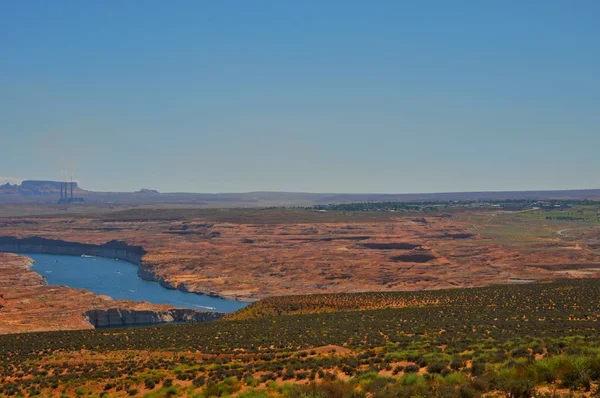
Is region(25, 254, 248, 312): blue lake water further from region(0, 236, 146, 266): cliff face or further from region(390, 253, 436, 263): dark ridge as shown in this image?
region(390, 253, 436, 263): dark ridge

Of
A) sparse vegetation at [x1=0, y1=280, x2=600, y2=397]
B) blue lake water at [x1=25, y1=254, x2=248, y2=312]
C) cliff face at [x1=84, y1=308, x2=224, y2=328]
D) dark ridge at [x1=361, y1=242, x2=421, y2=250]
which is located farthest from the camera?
dark ridge at [x1=361, y1=242, x2=421, y2=250]

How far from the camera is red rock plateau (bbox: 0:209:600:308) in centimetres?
8489

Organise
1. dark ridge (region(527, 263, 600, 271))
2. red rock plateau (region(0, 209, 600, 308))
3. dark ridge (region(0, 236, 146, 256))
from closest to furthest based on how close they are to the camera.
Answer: dark ridge (region(527, 263, 600, 271)) → red rock plateau (region(0, 209, 600, 308)) → dark ridge (region(0, 236, 146, 256))

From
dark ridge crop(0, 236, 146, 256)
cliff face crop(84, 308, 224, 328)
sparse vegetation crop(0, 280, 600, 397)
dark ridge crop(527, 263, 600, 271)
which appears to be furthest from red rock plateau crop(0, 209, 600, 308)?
sparse vegetation crop(0, 280, 600, 397)

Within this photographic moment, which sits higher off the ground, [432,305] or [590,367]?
[590,367]

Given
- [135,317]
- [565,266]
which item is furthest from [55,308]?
[565,266]

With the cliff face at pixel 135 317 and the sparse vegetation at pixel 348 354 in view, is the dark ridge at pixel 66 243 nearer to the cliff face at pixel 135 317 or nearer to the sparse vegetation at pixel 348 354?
the cliff face at pixel 135 317

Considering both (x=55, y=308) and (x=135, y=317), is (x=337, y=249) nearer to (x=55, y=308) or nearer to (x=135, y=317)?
(x=135, y=317)

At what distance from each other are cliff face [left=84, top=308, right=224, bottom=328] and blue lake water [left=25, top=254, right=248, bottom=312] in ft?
25.8

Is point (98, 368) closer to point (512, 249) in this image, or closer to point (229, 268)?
point (229, 268)

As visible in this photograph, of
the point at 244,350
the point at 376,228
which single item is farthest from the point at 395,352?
the point at 376,228

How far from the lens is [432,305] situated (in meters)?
41.1

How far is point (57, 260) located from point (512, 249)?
8918 centimetres

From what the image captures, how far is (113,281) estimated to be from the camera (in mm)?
96812
